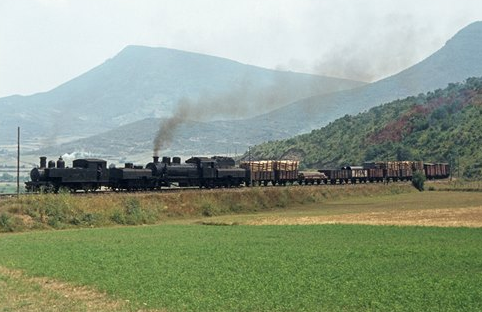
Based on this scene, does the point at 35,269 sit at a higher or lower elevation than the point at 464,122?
lower

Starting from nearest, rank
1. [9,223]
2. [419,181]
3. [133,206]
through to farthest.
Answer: [9,223] → [133,206] → [419,181]

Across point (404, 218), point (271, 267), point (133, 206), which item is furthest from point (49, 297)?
point (404, 218)

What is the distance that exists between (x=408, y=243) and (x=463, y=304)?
19058mm

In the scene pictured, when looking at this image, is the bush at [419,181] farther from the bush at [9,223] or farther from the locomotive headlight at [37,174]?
the bush at [9,223]

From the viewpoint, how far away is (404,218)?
64688mm

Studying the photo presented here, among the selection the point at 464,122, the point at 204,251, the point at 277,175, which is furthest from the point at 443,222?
the point at 464,122

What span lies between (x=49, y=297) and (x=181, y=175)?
176 feet

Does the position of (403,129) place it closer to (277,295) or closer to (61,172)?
(61,172)

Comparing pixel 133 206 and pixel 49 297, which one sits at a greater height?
pixel 133 206

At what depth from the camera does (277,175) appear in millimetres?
101750

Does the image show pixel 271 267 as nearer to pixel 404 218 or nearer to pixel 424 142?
pixel 404 218

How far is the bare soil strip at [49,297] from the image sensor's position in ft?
84.7

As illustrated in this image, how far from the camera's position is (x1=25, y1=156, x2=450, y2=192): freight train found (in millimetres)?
68625

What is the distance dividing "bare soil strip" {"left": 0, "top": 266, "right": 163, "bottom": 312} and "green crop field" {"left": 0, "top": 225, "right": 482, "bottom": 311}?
0.77 metres
